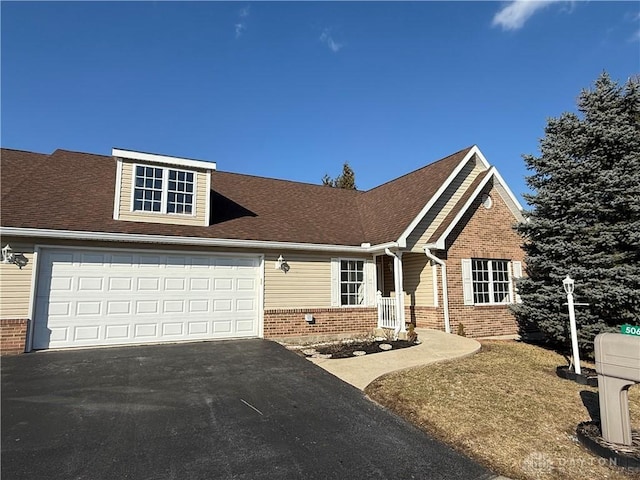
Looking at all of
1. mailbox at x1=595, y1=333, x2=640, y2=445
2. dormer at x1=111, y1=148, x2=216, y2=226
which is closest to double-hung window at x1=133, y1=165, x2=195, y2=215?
dormer at x1=111, y1=148, x2=216, y2=226

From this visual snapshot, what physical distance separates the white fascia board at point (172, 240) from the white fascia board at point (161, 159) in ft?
7.73

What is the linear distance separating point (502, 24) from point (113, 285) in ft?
42.2

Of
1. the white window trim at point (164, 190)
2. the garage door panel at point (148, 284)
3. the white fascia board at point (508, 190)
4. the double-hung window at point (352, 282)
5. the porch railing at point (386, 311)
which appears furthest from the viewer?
the white fascia board at point (508, 190)

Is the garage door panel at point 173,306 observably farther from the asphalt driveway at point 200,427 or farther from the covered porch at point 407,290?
the covered porch at point 407,290

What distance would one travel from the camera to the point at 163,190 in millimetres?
11094

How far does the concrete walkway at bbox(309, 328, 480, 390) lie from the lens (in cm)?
754

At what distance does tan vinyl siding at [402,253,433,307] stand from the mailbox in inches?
303

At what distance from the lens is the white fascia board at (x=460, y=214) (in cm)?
1210

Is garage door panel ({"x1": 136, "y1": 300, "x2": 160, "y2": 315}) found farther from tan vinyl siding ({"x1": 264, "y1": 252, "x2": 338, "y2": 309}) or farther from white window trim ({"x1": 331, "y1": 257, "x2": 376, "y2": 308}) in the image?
white window trim ({"x1": 331, "y1": 257, "x2": 376, "y2": 308})

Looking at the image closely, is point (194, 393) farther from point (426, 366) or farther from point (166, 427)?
point (426, 366)

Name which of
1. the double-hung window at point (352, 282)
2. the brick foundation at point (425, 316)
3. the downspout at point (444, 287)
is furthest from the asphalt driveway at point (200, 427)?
the downspout at point (444, 287)

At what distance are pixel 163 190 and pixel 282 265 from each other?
4066 mm

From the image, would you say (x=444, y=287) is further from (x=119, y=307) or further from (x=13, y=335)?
(x=13, y=335)

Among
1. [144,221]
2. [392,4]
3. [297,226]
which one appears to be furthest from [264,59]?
[144,221]
